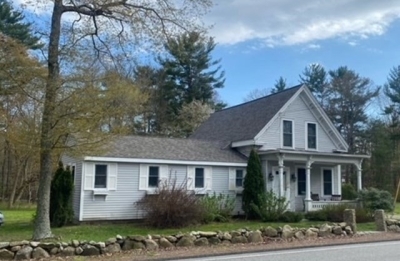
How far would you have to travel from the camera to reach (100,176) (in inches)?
748

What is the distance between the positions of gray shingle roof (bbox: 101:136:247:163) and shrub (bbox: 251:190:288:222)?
264 cm

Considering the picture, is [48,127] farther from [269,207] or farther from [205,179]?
[269,207]

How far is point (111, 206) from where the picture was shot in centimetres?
1912

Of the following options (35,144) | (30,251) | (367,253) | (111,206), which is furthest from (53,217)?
(367,253)

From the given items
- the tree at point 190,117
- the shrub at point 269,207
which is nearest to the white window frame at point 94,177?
the shrub at point 269,207

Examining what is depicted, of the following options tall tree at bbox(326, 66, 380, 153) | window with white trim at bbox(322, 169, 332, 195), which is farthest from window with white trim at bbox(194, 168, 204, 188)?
tall tree at bbox(326, 66, 380, 153)

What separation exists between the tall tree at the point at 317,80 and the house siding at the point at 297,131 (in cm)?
2301

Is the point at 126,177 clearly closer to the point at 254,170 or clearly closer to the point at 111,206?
the point at 111,206

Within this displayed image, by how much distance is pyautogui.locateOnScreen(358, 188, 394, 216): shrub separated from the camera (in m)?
20.7

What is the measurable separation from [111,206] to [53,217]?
2471 mm

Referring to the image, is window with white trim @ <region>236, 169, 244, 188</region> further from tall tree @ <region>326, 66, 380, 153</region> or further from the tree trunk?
tall tree @ <region>326, 66, 380, 153</region>

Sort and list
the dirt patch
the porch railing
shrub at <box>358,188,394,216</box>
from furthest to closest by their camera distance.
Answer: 1. the porch railing
2. shrub at <box>358,188,394,216</box>
3. the dirt patch

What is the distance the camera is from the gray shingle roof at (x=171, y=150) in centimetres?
2012

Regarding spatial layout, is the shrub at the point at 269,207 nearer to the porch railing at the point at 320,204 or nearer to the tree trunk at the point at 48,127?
the porch railing at the point at 320,204
